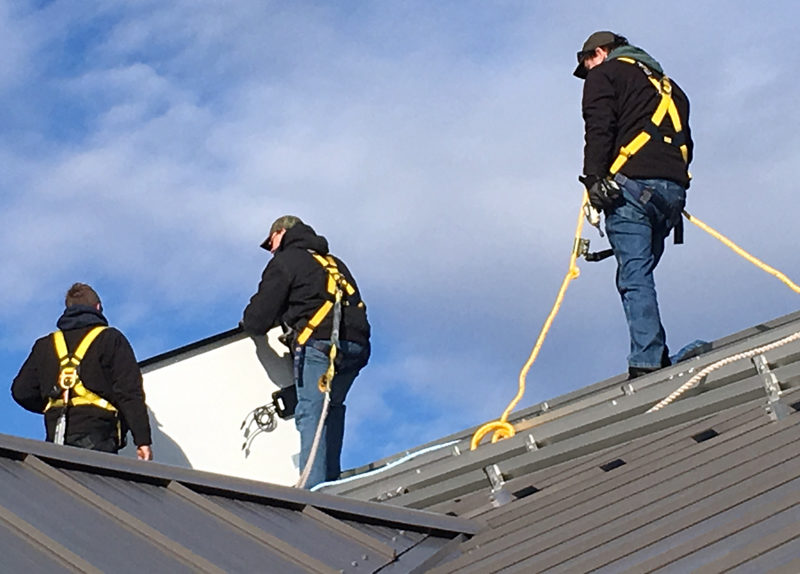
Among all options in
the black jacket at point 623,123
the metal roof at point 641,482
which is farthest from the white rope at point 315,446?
the black jacket at point 623,123

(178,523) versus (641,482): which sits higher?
(178,523)

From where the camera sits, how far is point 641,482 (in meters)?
4.77

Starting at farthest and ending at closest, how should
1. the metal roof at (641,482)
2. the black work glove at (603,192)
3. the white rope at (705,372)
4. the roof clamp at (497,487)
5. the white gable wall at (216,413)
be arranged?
the white gable wall at (216,413)
the black work glove at (603,192)
the white rope at (705,372)
the roof clamp at (497,487)
the metal roof at (641,482)

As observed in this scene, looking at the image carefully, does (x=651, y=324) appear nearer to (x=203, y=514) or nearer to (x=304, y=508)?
(x=304, y=508)

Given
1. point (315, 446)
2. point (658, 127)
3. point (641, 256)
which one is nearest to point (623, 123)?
point (658, 127)

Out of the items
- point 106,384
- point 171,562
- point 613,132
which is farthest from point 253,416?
point 171,562

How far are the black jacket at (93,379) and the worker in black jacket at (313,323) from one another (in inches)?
40.4

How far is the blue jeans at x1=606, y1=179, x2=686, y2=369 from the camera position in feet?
23.6

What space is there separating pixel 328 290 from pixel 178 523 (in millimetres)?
4320

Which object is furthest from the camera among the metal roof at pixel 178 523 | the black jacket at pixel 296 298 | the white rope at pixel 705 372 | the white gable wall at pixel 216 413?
the white gable wall at pixel 216 413

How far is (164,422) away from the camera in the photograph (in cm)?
869

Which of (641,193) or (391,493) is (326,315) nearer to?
(641,193)

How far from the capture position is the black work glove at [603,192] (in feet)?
24.1

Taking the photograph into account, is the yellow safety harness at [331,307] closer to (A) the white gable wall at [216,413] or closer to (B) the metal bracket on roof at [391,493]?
(A) the white gable wall at [216,413]
